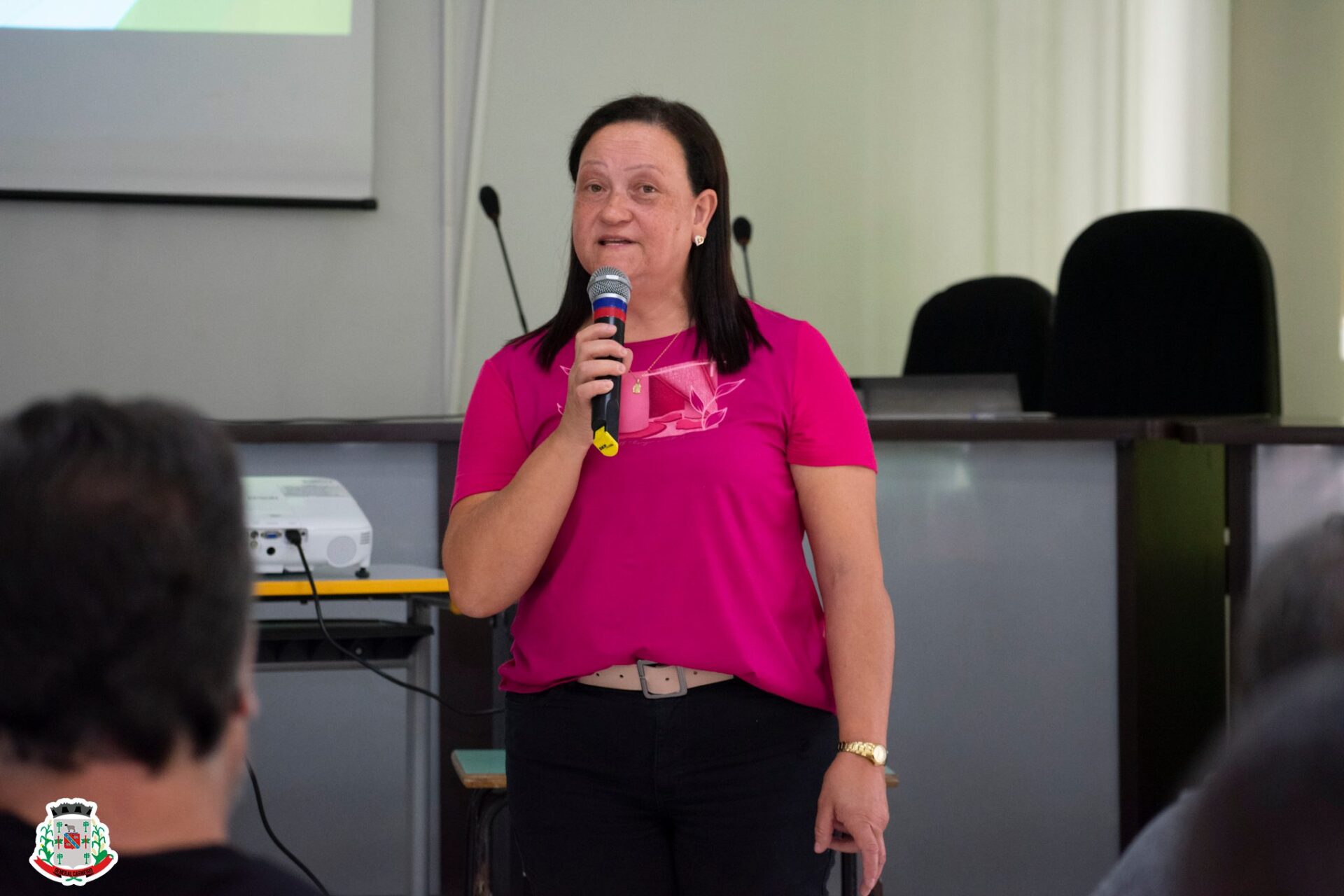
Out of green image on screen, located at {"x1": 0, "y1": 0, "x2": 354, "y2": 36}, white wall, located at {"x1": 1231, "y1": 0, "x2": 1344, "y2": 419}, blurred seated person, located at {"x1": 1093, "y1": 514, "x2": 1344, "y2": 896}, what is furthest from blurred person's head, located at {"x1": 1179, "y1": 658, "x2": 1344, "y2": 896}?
green image on screen, located at {"x1": 0, "y1": 0, "x2": 354, "y2": 36}

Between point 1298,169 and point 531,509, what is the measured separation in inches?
165

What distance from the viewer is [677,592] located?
4.20 feet

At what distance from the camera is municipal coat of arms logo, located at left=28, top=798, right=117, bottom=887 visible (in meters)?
0.60

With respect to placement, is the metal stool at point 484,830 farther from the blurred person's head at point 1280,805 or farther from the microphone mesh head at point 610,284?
the blurred person's head at point 1280,805

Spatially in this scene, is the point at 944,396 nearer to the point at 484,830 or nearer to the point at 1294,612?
the point at 484,830

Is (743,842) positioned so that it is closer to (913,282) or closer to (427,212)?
(427,212)

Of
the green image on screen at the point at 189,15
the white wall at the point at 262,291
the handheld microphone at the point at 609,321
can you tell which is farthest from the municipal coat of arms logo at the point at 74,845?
the green image on screen at the point at 189,15

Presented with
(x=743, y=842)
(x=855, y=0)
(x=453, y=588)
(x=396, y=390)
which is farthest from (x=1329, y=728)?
(x=855, y=0)

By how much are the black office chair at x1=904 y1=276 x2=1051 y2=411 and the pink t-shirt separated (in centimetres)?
275

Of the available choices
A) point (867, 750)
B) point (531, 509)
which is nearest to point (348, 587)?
point (531, 509)

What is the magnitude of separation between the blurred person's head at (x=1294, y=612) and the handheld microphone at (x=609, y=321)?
749mm

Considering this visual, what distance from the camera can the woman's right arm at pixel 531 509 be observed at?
1240 mm

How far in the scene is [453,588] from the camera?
1.36 m

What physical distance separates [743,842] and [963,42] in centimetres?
450
